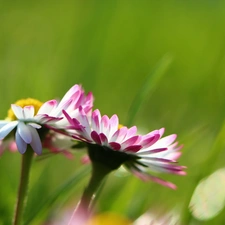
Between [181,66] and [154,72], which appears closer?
[154,72]

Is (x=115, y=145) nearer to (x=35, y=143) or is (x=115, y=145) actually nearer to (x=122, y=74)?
(x=35, y=143)

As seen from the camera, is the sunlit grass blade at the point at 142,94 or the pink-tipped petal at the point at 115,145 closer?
the pink-tipped petal at the point at 115,145

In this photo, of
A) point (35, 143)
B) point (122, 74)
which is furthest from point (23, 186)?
point (122, 74)

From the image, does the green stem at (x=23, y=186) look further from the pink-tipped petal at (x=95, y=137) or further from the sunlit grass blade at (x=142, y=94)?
the sunlit grass blade at (x=142, y=94)

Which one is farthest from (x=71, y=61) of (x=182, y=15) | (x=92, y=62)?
(x=182, y=15)

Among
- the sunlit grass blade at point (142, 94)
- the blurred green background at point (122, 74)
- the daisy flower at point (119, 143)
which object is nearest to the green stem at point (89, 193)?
the daisy flower at point (119, 143)

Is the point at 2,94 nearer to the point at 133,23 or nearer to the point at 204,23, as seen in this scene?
the point at 133,23
